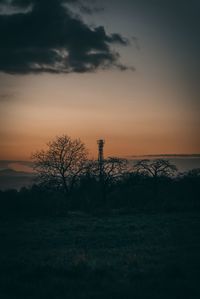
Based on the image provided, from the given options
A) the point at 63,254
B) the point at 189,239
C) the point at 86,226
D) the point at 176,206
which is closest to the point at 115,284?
the point at 63,254

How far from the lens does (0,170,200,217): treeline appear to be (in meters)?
33.8

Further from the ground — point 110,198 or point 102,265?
point 110,198

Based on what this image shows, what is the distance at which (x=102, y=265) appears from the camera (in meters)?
11.8

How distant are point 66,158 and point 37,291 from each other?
3979cm

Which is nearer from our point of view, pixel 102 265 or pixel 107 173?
pixel 102 265

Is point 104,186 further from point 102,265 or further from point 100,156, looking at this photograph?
point 102,265

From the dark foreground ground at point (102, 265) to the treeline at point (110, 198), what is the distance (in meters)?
13.5

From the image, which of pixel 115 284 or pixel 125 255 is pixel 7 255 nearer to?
pixel 125 255

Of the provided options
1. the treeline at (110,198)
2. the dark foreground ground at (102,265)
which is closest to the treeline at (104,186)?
the treeline at (110,198)

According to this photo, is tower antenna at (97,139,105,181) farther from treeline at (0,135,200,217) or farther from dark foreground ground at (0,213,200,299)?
dark foreground ground at (0,213,200,299)

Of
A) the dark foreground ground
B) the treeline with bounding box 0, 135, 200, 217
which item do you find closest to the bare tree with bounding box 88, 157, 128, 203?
the treeline with bounding box 0, 135, 200, 217

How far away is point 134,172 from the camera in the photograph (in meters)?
53.4

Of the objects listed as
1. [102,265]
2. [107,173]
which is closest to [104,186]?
[107,173]

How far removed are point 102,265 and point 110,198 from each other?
33.3 m
